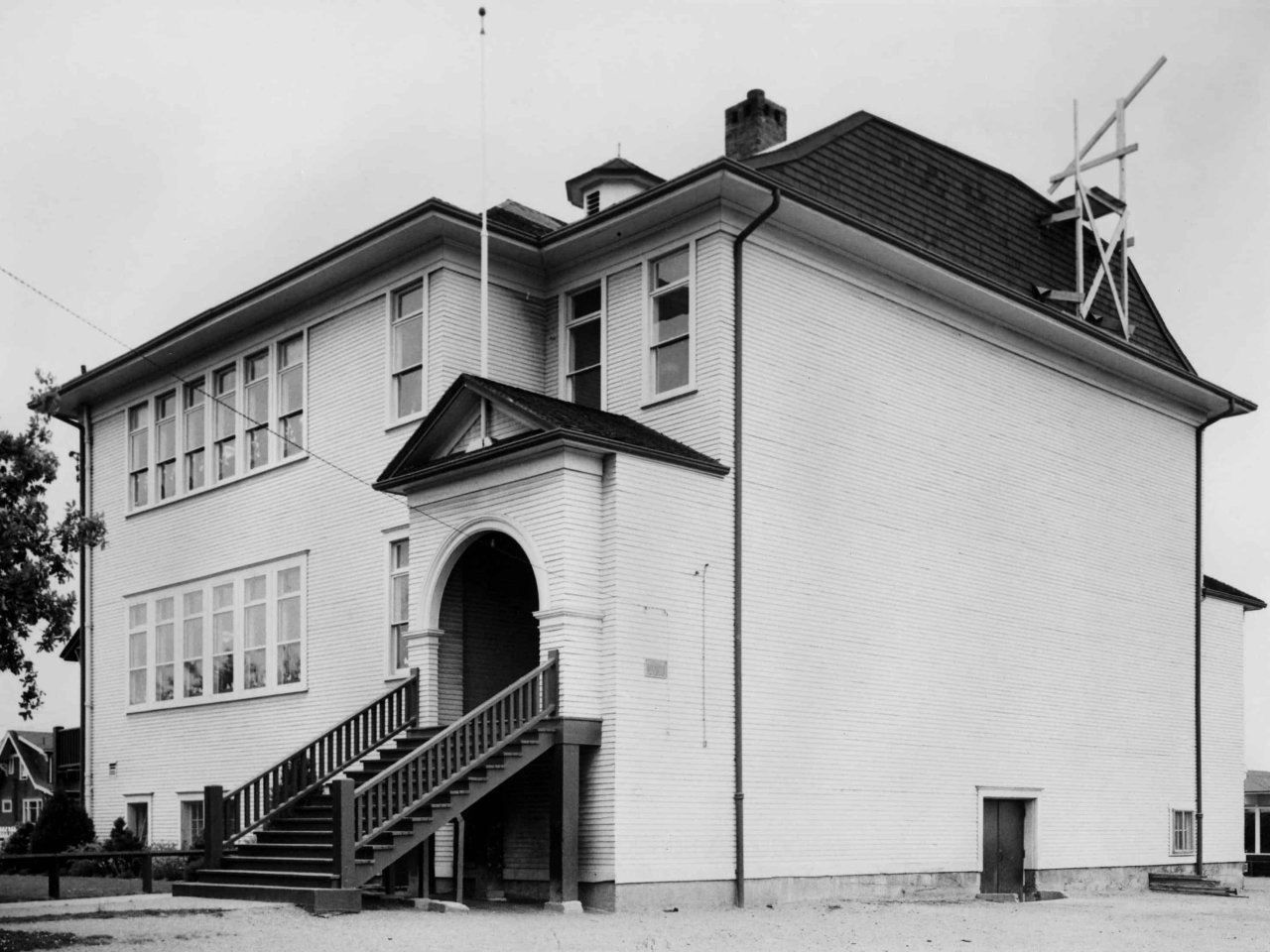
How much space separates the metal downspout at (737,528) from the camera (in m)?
22.1

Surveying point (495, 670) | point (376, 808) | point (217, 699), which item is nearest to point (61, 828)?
point (217, 699)

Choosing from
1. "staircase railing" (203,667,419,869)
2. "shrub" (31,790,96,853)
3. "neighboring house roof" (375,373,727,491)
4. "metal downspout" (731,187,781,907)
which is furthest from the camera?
"shrub" (31,790,96,853)

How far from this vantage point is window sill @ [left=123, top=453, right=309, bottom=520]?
28578mm

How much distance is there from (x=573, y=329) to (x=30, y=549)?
9046 millimetres

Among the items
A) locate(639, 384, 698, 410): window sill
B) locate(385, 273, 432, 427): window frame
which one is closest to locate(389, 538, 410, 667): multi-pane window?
locate(385, 273, 432, 427): window frame

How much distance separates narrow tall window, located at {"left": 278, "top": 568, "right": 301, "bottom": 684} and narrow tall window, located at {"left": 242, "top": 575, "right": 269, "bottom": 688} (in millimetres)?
460

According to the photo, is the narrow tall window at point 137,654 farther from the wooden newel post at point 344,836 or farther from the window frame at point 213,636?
the wooden newel post at point 344,836

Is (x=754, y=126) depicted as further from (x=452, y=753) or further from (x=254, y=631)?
(x=452, y=753)

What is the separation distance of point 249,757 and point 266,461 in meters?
5.10

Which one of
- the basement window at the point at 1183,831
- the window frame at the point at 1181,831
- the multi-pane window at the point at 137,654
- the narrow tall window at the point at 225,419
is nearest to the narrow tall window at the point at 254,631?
the narrow tall window at the point at 225,419

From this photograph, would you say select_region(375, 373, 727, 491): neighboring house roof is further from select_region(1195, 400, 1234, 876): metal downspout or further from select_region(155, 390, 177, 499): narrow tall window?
select_region(1195, 400, 1234, 876): metal downspout

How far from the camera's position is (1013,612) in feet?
90.5

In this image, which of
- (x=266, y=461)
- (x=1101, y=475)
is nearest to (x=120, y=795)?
(x=266, y=461)

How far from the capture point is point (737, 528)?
74.2 feet
